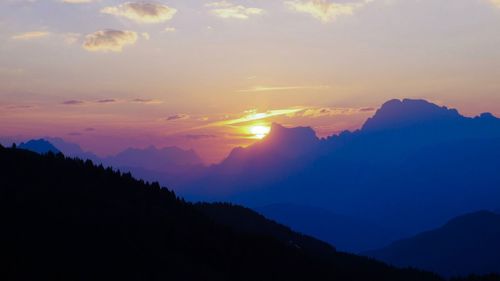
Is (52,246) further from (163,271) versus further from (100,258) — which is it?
(163,271)

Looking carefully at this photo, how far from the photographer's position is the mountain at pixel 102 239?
11956 cm

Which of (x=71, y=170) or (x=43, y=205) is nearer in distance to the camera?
(x=43, y=205)

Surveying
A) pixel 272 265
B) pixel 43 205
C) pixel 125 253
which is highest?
pixel 43 205

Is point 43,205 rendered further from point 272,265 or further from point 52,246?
point 272,265

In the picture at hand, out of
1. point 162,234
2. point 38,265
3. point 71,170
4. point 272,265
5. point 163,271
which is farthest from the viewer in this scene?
point 71,170

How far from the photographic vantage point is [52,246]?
124m

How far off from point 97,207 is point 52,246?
4417 cm

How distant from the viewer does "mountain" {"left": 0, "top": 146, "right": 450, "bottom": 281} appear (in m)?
120

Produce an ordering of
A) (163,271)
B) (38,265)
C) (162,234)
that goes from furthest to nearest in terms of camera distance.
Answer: (162,234) → (163,271) → (38,265)

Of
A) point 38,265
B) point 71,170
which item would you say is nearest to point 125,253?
point 38,265

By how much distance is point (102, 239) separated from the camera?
139m

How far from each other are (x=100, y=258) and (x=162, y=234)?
37574 mm

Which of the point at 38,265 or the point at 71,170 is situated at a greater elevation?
the point at 71,170

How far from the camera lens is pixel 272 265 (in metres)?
182
